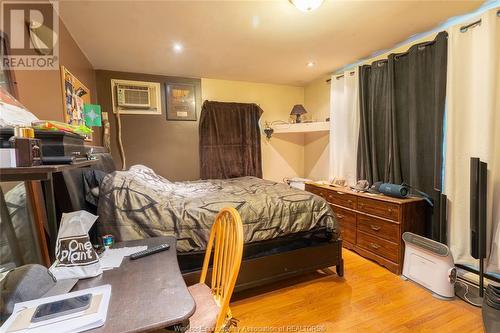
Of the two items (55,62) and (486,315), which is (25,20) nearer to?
(55,62)

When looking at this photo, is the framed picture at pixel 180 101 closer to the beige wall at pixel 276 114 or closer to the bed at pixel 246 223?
the beige wall at pixel 276 114

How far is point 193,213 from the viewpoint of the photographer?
1.85 meters

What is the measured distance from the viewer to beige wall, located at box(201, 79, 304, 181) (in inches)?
164

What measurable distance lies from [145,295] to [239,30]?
90.8 inches

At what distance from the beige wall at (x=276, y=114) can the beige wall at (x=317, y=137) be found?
0.49 ft

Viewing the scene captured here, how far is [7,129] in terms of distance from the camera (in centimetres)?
A: 83

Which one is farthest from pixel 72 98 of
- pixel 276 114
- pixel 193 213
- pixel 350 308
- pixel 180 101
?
pixel 276 114

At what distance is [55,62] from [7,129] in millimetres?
1423

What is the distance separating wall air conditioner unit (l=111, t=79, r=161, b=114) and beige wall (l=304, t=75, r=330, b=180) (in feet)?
8.63

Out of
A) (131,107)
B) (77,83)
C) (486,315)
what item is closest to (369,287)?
(486,315)

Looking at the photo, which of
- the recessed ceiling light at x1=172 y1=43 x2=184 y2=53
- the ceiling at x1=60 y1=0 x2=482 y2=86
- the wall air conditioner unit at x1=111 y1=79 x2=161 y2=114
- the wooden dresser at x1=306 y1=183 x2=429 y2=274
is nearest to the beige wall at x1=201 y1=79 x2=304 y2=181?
the ceiling at x1=60 y1=0 x2=482 y2=86

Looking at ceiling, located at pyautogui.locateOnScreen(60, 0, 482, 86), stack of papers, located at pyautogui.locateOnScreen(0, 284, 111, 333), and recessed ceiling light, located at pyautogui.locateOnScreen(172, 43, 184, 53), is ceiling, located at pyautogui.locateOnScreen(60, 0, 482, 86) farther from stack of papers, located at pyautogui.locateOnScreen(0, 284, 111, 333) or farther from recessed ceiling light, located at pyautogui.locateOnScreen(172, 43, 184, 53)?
Result: stack of papers, located at pyautogui.locateOnScreen(0, 284, 111, 333)

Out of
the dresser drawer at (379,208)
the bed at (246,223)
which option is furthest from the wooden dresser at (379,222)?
the bed at (246,223)

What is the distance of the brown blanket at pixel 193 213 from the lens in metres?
1.68
